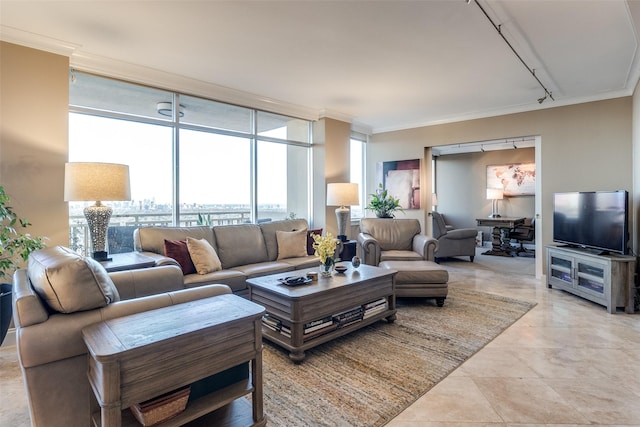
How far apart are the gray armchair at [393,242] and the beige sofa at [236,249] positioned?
732 millimetres

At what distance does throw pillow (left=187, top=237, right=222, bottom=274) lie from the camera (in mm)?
3215

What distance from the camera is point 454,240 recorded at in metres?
6.29

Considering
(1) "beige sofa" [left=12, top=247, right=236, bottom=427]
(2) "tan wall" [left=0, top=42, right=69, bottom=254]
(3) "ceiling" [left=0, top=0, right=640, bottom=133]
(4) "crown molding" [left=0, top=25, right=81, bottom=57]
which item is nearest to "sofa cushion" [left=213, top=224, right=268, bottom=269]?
(2) "tan wall" [left=0, top=42, right=69, bottom=254]

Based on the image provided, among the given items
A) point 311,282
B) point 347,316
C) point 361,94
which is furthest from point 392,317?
point 361,94

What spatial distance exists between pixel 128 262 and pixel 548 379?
11.0 ft

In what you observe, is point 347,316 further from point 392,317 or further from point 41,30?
point 41,30

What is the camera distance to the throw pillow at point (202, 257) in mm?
3215

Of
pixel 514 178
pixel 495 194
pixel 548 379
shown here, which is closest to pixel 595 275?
pixel 548 379

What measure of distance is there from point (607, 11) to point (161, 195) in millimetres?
4576

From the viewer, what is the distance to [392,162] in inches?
250

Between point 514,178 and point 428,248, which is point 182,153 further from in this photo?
point 514,178

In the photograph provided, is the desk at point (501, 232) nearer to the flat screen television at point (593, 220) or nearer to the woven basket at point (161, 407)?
the flat screen television at point (593, 220)

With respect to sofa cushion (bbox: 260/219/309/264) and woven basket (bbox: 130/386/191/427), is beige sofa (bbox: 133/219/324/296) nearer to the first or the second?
sofa cushion (bbox: 260/219/309/264)

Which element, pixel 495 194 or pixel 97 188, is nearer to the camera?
pixel 97 188
